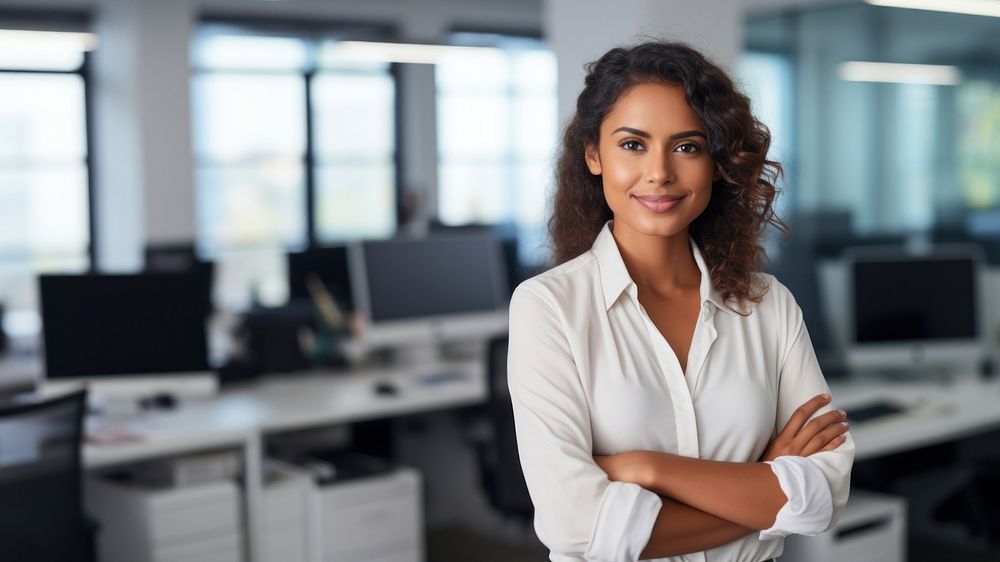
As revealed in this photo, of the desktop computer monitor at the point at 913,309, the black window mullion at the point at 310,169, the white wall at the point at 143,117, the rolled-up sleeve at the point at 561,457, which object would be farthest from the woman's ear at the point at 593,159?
the black window mullion at the point at 310,169

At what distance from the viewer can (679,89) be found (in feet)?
5.65

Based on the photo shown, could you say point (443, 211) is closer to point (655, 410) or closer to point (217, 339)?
point (217, 339)

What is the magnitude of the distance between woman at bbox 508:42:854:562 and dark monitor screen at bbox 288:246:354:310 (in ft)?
13.1

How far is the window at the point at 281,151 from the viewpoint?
8922mm

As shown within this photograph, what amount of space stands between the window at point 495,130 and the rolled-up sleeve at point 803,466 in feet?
26.6

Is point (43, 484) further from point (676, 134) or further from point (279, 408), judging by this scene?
point (676, 134)

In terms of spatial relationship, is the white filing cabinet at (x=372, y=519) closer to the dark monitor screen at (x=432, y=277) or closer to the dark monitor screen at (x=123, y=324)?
the dark monitor screen at (x=123, y=324)

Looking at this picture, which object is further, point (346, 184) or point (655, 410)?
point (346, 184)

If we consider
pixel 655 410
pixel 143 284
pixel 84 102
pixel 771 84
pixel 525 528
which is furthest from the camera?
pixel 84 102

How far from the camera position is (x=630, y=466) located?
1.65 meters

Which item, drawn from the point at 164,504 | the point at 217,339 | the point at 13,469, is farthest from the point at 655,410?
the point at 217,339

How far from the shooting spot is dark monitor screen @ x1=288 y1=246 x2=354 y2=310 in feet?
18.6

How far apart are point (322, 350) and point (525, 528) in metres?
1.15

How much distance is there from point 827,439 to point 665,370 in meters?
0.30
